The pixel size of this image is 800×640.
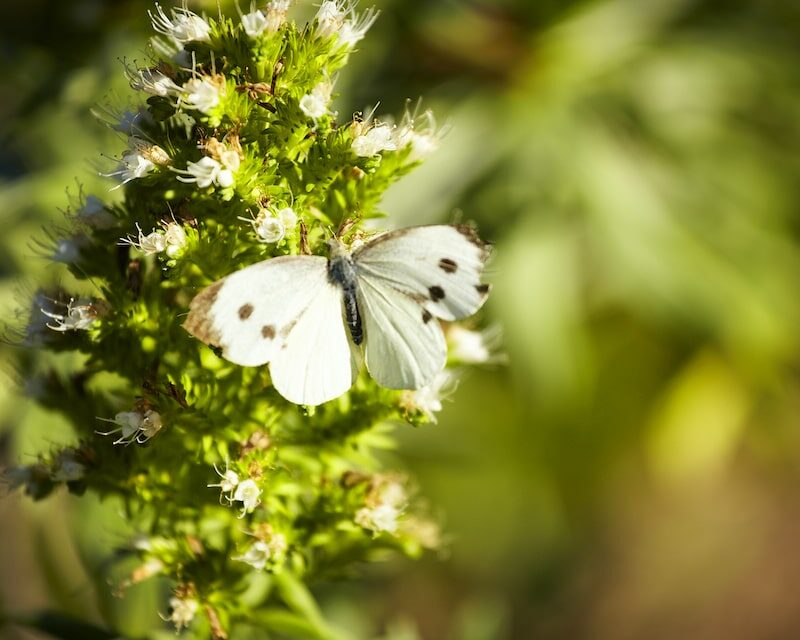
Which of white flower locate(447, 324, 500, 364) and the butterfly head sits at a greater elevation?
the butterfly head

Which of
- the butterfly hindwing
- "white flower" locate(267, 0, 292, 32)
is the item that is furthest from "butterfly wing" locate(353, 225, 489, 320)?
"white flower" locate(267, 0, 292, 32)

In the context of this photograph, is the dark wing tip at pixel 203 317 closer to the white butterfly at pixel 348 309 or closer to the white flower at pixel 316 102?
the white butterfly at pixel 348 309

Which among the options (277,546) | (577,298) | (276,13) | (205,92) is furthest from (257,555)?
(577,298)

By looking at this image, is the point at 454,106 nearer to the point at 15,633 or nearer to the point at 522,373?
the point at 522,373

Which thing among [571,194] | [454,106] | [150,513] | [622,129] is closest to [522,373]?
[571,194]

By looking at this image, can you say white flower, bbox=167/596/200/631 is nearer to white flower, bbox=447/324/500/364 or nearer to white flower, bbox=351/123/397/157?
white flower, bbox=447/324/500/364

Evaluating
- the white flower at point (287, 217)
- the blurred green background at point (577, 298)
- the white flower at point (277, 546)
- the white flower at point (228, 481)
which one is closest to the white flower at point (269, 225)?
the white flower at point (287, 217)

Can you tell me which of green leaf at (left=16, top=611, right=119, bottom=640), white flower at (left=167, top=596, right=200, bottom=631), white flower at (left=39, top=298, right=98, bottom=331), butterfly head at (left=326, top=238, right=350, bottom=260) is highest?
butterfly head at (left=326, top=238, right=350, bottom=260)

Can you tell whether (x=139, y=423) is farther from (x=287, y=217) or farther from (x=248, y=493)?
(x=287, y=217)
